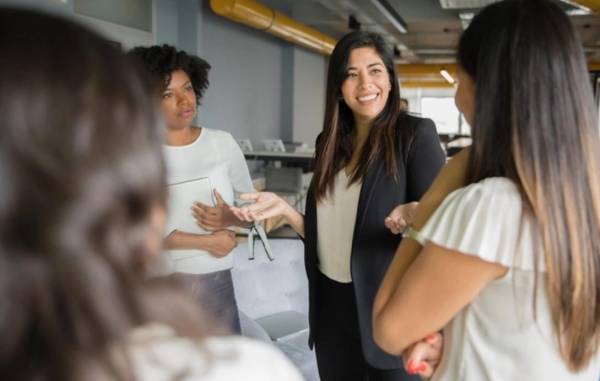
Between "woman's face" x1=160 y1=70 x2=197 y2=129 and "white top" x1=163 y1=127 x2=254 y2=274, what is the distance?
8 cm

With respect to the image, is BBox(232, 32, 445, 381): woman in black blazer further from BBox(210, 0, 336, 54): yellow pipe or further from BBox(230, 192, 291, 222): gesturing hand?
BBox(210, 0, 336, 54): yellow pipe

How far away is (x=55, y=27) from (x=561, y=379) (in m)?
0.83

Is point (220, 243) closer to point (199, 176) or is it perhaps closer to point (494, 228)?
point (199, 176)

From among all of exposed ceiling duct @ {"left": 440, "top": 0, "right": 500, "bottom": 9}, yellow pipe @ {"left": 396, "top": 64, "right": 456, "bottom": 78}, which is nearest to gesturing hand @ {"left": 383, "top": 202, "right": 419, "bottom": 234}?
exposed ceiling duct @ {"left": 440, "top": 0, "right": 500, "bottom": 9}

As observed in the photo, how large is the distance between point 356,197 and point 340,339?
0.42 m

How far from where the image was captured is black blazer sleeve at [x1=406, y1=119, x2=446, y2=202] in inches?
55.2

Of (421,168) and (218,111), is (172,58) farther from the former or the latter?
(218,111)

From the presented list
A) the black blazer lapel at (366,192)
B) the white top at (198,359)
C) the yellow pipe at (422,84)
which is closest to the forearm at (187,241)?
the black blazer lapel at (366,192)

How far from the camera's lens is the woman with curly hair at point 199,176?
5.21ft

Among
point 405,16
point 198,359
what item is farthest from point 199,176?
point 405,16

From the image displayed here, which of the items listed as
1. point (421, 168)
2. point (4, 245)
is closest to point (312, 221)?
point (421, 168)

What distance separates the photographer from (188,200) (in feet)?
5.26

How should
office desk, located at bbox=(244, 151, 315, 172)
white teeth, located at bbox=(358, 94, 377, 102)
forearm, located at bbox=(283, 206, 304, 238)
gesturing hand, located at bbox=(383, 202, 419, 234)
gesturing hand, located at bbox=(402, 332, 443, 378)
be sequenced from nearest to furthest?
gesturing hand, located at bbox=(402, 332, 443, 378) < gesturing hand, located at bbox=(383, 202, 419, 234) < white teeth, located at bbox=(358, 94, 377, 102) < forearm, located at bbox=(283, 206, 304, 238) < office desk, located at bbox=(244, 151, 315, 172)

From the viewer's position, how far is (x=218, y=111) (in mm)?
6723
